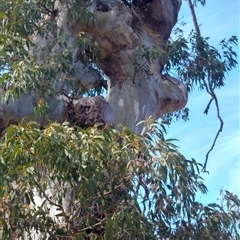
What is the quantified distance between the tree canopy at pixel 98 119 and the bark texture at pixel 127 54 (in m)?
0.01

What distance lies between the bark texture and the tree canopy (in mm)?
11

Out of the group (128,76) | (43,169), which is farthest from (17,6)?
(43,169)

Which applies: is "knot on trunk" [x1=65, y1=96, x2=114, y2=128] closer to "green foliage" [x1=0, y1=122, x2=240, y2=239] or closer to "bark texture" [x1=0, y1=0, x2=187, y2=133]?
"bark texture" [x1=0, y1=0, x2=187, y2=133]

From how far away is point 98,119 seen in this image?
5.44 meters

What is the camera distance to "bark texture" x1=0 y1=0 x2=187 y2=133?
608cm

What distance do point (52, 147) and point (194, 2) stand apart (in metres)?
4.71

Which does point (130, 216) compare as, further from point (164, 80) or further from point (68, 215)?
point (164, 80)

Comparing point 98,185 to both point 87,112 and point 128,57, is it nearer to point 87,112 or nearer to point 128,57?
point 87,112

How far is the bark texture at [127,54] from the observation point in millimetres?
6082

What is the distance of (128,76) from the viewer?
646 centimetres

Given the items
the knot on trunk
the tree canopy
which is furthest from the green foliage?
the knot on trunk

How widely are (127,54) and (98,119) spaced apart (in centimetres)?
128

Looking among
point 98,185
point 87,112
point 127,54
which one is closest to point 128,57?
point 127,54

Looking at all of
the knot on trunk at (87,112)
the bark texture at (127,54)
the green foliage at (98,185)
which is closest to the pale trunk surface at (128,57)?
the bark texture at (127,54)
